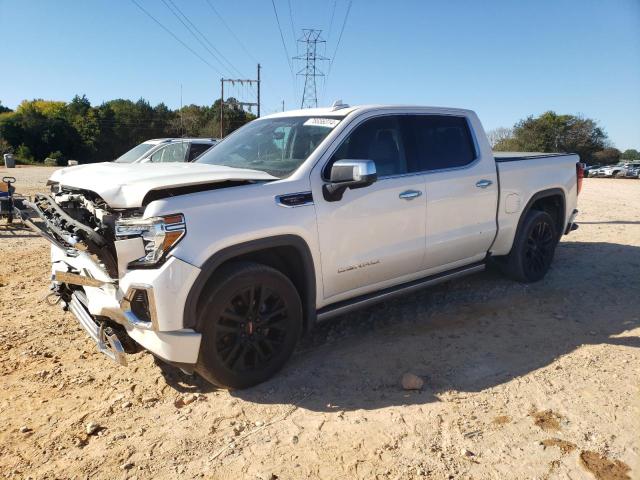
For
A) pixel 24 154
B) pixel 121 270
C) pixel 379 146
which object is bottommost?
pixel 121 270

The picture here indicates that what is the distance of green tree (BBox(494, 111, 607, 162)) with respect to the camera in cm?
5134

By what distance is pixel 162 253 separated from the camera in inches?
114

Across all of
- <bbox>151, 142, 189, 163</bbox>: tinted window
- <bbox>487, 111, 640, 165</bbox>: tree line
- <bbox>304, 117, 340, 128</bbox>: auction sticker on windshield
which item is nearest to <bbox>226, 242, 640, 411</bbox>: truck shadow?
<bbox>304, 117, 340, 128</bbox>: auction sticker on windshield

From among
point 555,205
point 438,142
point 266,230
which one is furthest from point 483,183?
point 266,230

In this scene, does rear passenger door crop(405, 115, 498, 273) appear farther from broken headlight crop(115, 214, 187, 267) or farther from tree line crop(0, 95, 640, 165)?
tree line crop(0, 95, 640, 165)

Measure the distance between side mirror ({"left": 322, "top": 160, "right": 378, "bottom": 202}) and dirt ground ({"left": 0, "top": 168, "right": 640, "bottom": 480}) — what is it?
4.31 feet

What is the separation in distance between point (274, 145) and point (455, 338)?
7.44ft

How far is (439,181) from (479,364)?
1604 mm

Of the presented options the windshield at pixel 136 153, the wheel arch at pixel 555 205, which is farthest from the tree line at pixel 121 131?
the wheel arch at pixel 555 205

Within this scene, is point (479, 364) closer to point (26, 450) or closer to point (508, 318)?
point (508, 318)

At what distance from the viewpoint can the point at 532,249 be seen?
18.5 feet

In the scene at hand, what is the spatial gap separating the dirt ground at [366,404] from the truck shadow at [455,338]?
16mm

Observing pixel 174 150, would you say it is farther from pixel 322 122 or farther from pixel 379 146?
pixel 379 146

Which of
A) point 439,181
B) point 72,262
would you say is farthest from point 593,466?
point 72,262
